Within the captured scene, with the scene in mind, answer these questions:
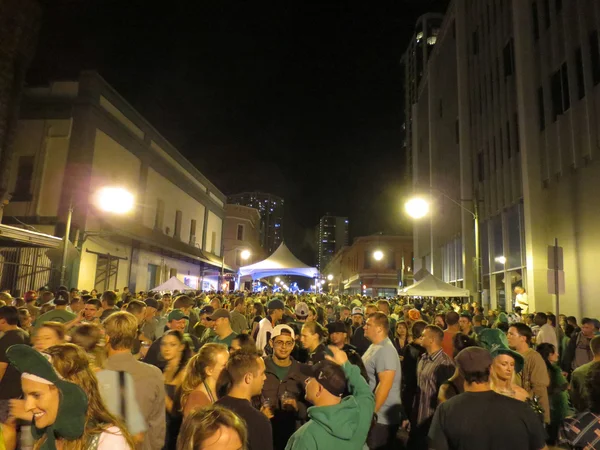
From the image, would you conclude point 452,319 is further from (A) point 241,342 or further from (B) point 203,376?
(B) point 203,376

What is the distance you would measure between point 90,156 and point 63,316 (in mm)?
18090

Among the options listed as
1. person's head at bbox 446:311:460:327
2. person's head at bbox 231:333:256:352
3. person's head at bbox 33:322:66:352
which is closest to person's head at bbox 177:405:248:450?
person's head at bbox 33:322:66:352

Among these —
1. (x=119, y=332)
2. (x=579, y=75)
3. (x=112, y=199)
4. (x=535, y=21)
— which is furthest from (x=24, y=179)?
(x=535, y=21)

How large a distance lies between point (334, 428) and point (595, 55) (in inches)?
644

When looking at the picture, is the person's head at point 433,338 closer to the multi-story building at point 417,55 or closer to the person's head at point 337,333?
the person's head at point 337,333

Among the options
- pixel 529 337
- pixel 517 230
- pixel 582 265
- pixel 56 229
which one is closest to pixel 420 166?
pixel 517 230

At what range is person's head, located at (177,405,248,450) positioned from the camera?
1.96 meters

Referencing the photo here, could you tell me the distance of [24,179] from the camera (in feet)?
74.9

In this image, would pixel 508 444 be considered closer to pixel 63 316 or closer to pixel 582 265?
pixel 63 316

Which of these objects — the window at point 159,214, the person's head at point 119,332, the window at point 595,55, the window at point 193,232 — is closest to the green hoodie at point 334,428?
the person's head at point 119,332

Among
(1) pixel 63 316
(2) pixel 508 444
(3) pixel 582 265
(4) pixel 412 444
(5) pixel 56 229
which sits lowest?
(4) pixel 412 444

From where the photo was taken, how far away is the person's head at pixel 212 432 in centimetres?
196

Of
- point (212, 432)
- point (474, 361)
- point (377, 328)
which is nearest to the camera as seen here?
point (212, 432)

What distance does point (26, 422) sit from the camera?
252 cm
